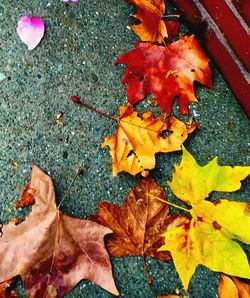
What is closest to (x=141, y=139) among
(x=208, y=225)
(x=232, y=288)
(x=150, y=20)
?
(x=208, y=225)

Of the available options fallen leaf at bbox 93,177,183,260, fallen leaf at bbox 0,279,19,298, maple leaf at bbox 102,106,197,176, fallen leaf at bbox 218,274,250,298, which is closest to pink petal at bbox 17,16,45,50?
maple leaf at bbox 102,106,197,176

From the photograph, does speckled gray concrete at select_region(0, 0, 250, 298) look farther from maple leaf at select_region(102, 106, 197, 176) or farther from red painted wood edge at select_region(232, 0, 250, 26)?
red painted wood edge at select_region(232, 0, 250, 26)

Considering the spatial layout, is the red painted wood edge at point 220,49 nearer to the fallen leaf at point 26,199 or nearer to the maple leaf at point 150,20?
the maple leaf at point 150,20

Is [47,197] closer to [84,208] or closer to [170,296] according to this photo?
[84,208]

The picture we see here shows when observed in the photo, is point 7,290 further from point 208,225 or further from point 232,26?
point 232,26

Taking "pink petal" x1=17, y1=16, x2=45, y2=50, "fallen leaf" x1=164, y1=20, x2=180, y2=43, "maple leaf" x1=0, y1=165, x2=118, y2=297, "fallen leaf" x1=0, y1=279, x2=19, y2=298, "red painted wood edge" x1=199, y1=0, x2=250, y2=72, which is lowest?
"fallen leaf" x1=0, y1=279, x2=19, y2=298

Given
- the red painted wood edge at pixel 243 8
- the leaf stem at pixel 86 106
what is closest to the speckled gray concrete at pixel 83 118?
the leaf stem at pixel 86 106
